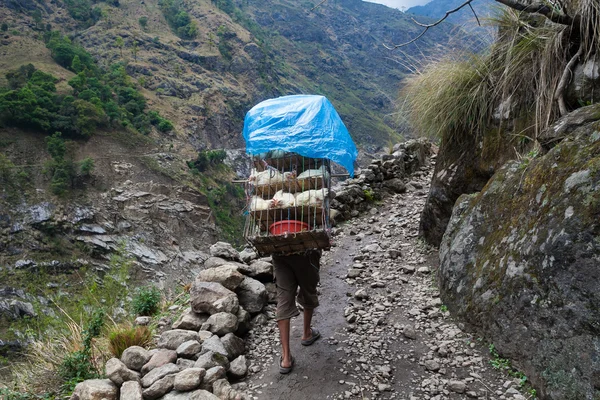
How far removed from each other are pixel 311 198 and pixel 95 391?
2044mm

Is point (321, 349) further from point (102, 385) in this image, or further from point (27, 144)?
point (27, 144)

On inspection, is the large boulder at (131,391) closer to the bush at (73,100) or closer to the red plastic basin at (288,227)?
the red plastic basin at (288,227)

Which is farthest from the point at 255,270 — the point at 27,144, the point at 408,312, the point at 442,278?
the point at 27,144

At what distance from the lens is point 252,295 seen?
13.9 feet

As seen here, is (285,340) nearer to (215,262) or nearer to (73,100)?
(215,262)

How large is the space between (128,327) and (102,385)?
998 millimetres

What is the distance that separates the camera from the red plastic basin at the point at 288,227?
2969 millimetres

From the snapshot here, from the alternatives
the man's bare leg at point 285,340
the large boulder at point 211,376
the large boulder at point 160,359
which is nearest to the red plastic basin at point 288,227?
the man's bare leg at point 285,340

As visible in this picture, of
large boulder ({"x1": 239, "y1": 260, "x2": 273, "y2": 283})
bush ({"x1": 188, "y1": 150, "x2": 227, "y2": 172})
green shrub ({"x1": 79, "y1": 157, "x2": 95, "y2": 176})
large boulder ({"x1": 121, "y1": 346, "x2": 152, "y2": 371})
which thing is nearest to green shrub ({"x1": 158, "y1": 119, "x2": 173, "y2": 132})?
bush ({"x1": 188, "y1": 150, "x2": 227, "y2": 172})

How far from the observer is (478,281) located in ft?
10.5

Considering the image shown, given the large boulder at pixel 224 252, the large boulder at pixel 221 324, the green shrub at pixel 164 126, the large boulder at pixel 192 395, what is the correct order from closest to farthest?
the large boulder at pixel 192 395
the large boulder at pixel 221 324
the large boulder at pixel 224 252
the green shrub at pixel 164 126

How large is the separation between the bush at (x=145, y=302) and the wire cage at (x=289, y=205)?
6.89 ft

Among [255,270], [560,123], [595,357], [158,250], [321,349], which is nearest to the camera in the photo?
[595,357]

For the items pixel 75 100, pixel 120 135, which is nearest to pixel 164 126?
pixel 120 135
